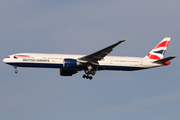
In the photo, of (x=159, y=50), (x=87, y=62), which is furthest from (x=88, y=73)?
(x=159, y=50)

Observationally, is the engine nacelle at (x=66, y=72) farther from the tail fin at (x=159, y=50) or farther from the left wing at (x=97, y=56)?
the tail fin at (x=159, y=50)

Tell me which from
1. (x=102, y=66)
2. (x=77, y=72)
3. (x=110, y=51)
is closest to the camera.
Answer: (x=110, y=51)

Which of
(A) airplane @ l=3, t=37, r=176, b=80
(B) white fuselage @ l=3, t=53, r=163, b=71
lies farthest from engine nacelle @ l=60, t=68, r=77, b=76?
(B) white fuselage @ l=3, t=53, r=163, b=71

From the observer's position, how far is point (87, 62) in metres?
52.7

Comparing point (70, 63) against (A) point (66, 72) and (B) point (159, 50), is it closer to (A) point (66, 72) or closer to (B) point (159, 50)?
(A) point (66, 72)

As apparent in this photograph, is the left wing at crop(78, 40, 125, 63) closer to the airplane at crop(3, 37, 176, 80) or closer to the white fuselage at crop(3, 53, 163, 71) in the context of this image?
the airplane at crop(3, 37, 176, 80)

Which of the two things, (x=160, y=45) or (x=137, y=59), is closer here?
(x=137, y=59)

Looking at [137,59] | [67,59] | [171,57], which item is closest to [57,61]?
[67,59]

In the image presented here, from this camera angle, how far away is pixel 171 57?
5184 centimetres

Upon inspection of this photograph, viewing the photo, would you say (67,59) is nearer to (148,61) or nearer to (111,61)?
(111,61)

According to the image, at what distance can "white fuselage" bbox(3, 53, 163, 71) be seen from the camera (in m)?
51.8

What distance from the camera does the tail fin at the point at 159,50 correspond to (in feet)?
193

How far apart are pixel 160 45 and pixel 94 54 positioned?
1564cm

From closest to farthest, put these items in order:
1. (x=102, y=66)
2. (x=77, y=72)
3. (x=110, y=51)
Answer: (x=110, y=51) → (x=102, y=66) → (x=77, y=72)
